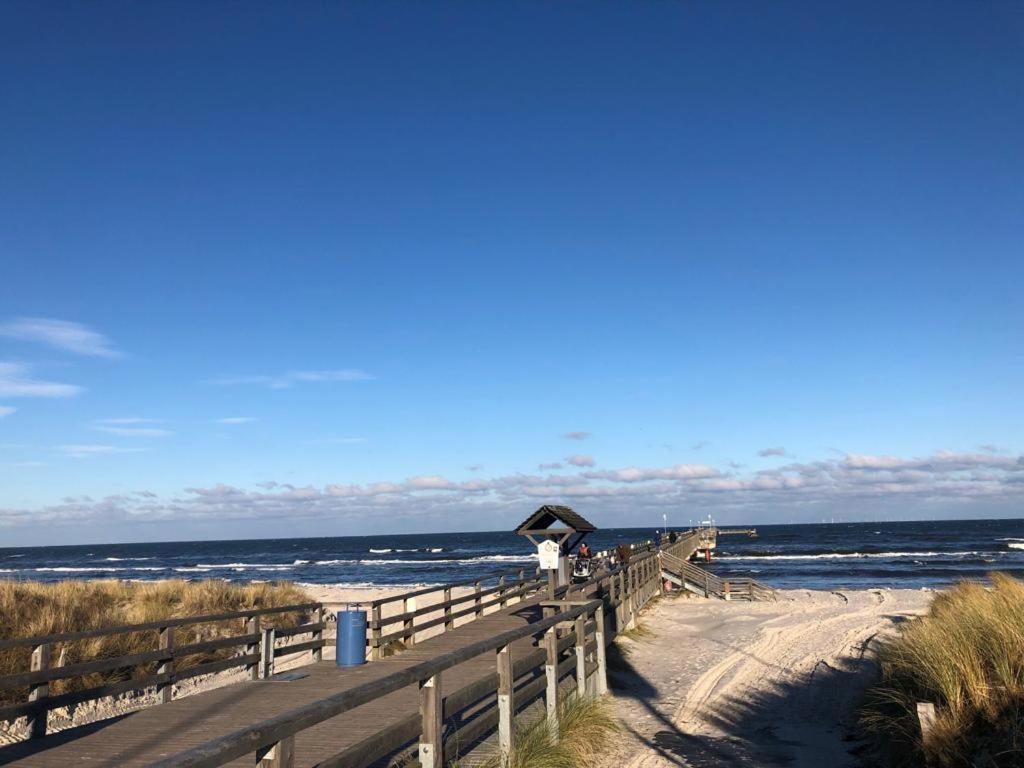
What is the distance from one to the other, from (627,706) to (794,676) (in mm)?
3795

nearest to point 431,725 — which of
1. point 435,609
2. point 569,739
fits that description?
point 569,739

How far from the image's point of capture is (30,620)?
52.7 feet

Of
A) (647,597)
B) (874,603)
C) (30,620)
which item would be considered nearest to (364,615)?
(30,620)

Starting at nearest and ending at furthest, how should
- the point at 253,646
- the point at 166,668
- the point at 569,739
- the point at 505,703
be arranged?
the point at 505,703
the point at 569,739
the point at 166,668
the point at 253,646

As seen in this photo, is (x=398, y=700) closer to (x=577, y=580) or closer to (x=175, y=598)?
(x=577, y=580)

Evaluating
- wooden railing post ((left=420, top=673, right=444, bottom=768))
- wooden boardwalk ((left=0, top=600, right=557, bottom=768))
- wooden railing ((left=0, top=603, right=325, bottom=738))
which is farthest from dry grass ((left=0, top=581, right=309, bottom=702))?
wooden railing post ((left=420, top=673, right=444, bottom=768))

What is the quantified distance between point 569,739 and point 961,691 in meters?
3.61

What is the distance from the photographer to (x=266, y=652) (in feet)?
36.6

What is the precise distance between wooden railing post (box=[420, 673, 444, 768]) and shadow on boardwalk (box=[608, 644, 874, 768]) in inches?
142

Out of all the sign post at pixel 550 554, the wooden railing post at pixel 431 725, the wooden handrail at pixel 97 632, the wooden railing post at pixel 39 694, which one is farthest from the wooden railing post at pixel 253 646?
Answer: the wooden railing post at pixel 431 725

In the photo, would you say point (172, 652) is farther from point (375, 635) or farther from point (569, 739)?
point (569, 739)

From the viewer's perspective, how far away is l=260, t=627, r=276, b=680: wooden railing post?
11.1m

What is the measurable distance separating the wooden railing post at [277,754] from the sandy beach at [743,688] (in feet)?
16.3

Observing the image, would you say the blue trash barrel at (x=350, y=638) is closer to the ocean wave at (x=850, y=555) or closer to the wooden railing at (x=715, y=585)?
the wooden railing at (x=715, y=585)
